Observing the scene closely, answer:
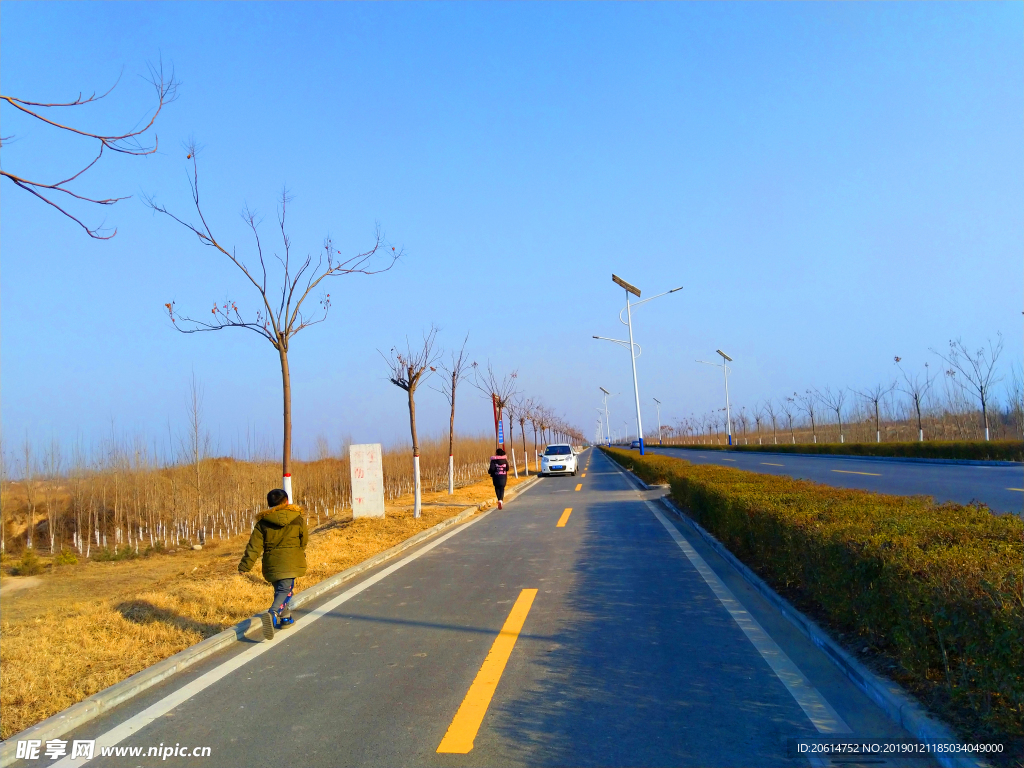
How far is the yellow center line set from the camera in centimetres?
385

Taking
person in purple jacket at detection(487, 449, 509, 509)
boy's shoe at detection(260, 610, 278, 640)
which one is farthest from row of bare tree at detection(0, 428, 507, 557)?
boy's shoe at detection(260, 610, 278, 640)

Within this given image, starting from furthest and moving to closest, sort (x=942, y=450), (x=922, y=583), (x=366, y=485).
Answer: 1. (x=942, y=450)
2. (x=366, y=485)
3. (x=922, y=583)

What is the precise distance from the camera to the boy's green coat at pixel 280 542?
6418 mm

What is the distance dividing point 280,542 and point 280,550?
2.9 inches

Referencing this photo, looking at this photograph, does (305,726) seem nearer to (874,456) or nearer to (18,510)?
(18,510)

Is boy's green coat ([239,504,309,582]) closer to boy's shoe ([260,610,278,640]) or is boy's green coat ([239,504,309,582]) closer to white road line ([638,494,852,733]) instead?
boy's shoe ([260,610,278,640])

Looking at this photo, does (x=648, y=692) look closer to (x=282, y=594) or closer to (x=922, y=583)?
(x=922, y=583)

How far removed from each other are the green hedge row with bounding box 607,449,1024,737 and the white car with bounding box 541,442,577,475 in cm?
2546

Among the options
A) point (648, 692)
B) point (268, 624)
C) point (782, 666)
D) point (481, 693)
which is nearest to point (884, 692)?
point (782, 666)

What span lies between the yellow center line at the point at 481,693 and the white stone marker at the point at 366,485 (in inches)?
339

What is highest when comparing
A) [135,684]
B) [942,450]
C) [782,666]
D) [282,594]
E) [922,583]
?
[922,583]

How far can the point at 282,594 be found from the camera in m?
6.50

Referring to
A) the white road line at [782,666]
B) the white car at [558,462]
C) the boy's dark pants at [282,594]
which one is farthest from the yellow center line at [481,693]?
the white car at [558,462]

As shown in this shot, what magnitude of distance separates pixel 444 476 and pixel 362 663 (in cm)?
3439
